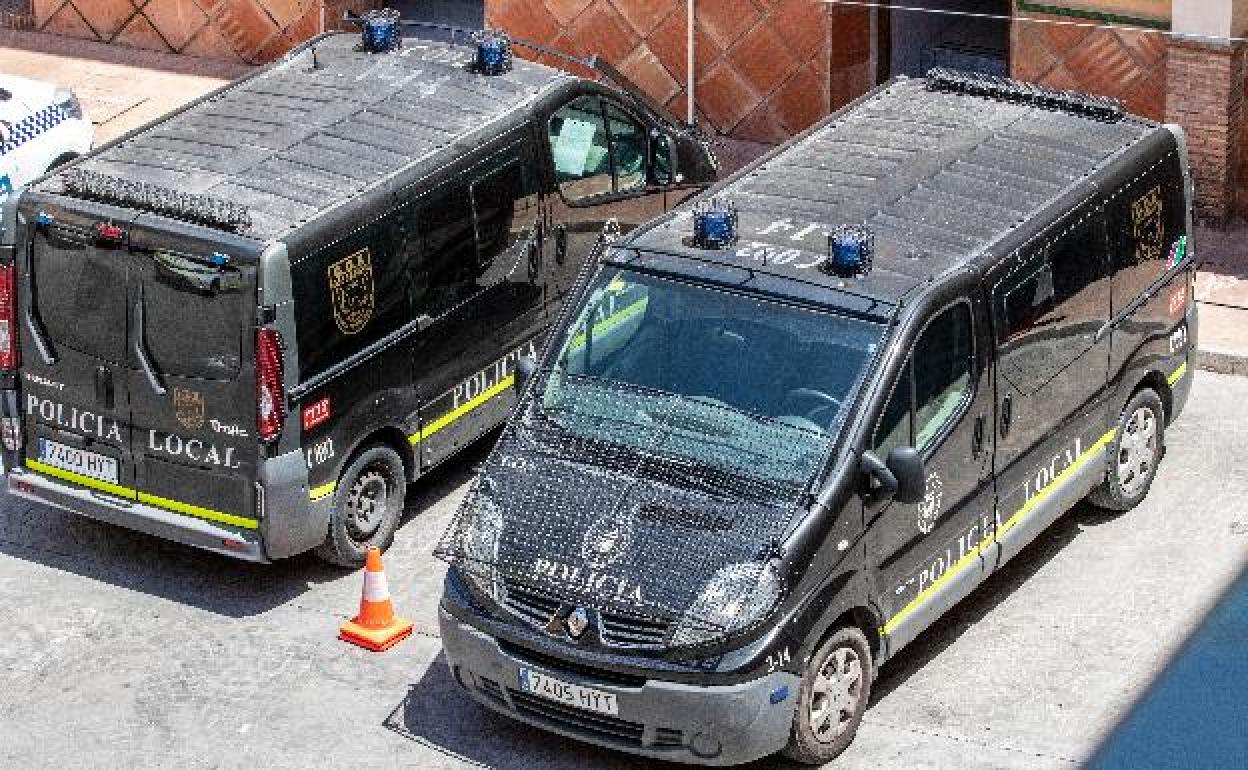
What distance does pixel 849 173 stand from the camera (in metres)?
12.8

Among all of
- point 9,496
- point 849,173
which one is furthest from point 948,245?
point 9,496

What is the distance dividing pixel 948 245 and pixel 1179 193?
2154 millimetres

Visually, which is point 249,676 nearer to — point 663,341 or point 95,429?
point 95,429

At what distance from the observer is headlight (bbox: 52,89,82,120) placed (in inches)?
696

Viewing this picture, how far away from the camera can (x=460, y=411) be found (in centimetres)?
1375

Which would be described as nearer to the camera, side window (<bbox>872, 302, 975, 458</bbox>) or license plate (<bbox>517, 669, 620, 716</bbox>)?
license plate (<bbox>517, 669, 620, 716</bbox>)

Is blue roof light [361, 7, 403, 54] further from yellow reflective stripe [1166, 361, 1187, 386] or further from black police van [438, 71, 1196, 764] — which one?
yellow reflective stripe [1166, 361, 1187, 386]

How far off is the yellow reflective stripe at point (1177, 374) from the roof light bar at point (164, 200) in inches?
194

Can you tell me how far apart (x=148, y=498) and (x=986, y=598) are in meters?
4.17

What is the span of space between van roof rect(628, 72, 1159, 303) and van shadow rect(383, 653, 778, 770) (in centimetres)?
226

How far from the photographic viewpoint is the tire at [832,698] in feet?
35.8

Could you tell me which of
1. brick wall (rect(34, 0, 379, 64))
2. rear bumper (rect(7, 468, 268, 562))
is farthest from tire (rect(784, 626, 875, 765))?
brick wall (rect(34, 0, 379, 64))

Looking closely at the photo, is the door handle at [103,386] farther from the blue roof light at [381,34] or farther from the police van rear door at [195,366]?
the blue roof light at [381,34]

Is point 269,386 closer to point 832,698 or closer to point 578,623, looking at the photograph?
point 578,623
